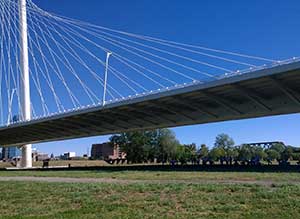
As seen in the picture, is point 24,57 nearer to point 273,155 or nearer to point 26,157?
point 26,157

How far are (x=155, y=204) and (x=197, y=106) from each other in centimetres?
3521

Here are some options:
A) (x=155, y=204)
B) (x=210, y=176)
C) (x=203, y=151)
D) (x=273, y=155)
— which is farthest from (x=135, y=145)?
(x=155, y=204)

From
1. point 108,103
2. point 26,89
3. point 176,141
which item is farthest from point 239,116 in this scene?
point 176,141

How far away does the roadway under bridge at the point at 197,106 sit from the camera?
118ft

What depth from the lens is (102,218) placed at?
30.1 ft

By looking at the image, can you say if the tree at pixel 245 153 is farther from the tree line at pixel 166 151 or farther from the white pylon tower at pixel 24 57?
the white pylon tower at pixel 24 57

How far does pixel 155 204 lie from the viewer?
10.9 meters

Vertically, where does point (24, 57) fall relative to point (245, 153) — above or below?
above

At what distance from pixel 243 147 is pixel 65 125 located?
67631mm

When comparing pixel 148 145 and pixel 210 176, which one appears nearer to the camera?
pixel 210 176

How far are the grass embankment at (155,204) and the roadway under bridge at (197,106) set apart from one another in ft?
72.0

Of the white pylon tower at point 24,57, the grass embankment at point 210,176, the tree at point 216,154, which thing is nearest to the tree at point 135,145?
the tree at point 216,154

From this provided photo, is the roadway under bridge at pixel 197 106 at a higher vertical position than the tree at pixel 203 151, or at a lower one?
higher

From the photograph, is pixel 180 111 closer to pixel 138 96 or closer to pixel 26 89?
pixel 138 96
